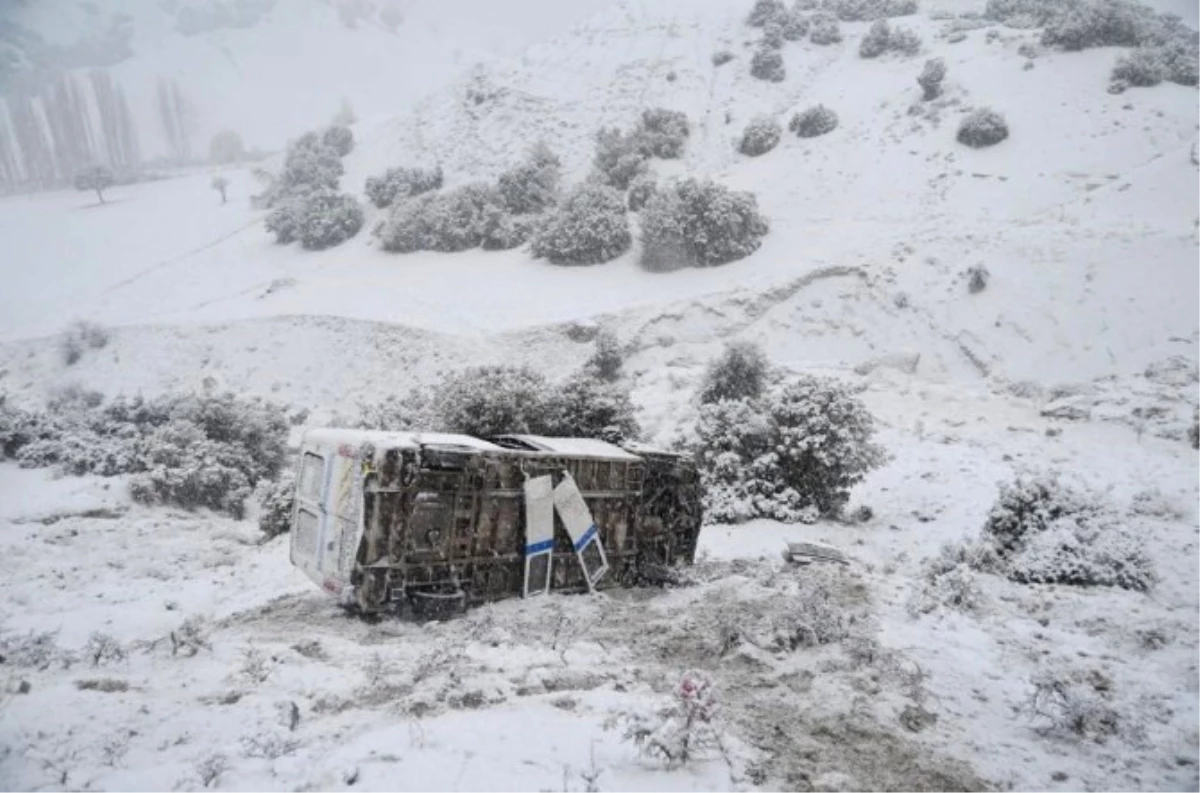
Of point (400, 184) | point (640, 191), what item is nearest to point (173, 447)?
point (640, 191)

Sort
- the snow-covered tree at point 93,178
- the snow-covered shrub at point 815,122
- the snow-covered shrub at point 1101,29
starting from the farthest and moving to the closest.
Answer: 1. the snow-covered tree at point 93,178
2. the snow-covered shrub at point 815,122
3. the snow-covered shrub at point 1101,29

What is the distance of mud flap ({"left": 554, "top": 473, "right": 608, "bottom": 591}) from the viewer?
320 inches

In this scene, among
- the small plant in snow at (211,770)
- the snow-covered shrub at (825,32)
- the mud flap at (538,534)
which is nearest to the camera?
the small plant in snow at (211,770)

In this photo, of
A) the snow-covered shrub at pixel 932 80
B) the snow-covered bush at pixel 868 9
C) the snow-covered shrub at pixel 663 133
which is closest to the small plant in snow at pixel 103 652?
the snow-covered shrub at pixel 663 133

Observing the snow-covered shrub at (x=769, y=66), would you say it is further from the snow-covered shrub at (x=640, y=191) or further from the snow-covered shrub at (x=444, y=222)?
the snow-covered shrub at (x=444, y=222)

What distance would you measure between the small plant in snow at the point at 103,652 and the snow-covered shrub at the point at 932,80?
36.2 metres

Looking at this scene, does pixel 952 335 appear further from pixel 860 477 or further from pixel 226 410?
pixel 226 410

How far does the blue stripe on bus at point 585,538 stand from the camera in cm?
830

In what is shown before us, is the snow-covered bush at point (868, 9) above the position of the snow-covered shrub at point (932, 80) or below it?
above

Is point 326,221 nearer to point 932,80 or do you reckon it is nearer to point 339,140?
point 339,140

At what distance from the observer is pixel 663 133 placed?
113 feet

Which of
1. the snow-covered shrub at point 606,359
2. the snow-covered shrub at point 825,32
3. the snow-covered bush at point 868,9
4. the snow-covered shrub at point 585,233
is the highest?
the snow-covered bush at point 868,9

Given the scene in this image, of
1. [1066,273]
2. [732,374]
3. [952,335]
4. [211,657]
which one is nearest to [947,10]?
[1066,273]

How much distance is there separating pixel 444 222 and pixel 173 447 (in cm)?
1761
